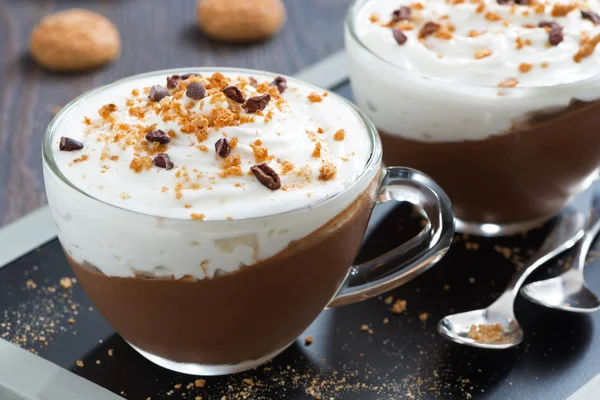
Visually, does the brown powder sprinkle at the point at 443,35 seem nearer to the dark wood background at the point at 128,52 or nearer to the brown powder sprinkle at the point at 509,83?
the brown powder sprinkle at the point at 509,83

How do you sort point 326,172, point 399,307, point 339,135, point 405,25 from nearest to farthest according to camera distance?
point 326,172 < point 339,135 < point 399,307 < point 405,25

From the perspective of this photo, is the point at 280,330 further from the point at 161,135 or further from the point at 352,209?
the point at 161,135

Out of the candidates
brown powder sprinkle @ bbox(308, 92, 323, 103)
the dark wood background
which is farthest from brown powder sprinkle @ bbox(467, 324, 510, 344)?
the dark wood background

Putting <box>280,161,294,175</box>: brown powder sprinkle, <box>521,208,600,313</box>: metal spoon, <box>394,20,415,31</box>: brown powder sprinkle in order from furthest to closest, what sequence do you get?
<box>394,20,415,31</box>: brown powder sprinkle
<box>521,208,600,313</box>: metal spoon
<box>280,161,294,175</box>: brown powder sprinkle

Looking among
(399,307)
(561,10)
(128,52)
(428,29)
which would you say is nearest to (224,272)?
(399,307)

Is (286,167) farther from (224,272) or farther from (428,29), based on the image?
(428,29)

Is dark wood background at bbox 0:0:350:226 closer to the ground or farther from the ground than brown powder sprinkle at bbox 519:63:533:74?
closer to the ground

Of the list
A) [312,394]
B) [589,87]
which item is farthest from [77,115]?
[589,87]

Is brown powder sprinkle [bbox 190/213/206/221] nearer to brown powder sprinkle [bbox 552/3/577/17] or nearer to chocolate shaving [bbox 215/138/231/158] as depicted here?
chocolate shaving [bbox 215/138/231/158]
